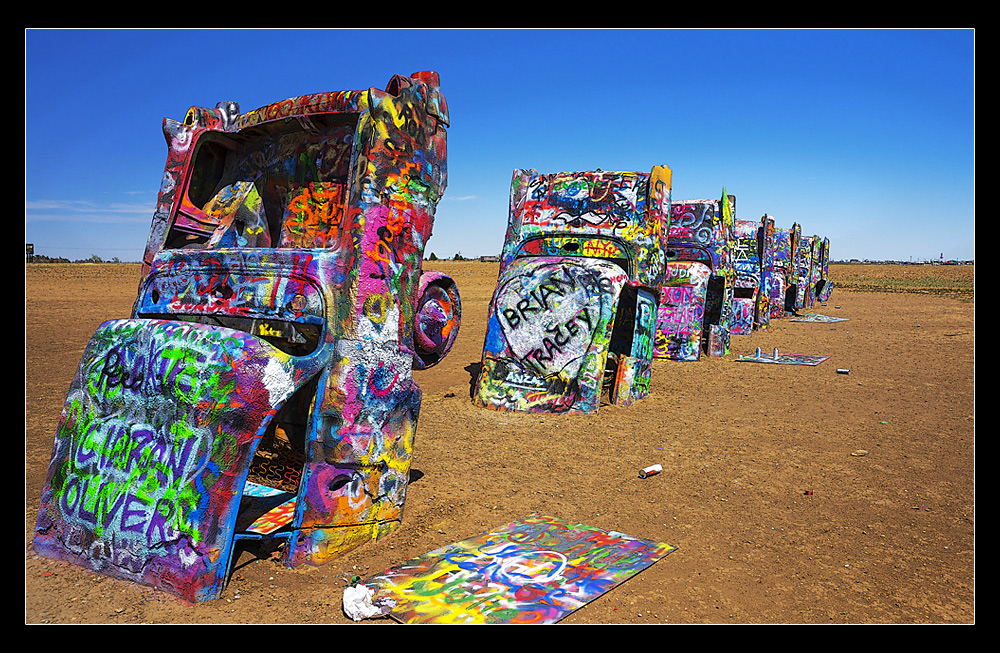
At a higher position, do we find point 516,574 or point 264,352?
point 264,352

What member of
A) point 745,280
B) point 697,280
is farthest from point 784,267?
point 697,280

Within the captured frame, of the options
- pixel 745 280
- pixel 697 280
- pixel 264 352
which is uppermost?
pixel 745 280

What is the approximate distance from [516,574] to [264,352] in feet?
6.19

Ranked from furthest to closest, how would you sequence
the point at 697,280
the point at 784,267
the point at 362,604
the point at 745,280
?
the point at 784,267
the point at 745,280
the point at 697,280
the point at 362,604

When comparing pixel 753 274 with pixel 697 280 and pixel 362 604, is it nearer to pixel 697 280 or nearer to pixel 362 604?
pixel 697 280

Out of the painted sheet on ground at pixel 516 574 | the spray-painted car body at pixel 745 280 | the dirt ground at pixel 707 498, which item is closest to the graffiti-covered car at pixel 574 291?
the dirt ground at pixel 707 498

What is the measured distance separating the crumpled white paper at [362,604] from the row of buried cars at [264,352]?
0.54m

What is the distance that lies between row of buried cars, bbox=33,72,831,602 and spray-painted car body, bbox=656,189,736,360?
326 inches

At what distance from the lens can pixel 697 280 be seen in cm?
1225

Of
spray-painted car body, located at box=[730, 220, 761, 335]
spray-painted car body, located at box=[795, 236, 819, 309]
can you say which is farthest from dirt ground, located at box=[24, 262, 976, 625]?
spray-painted car body, located at box=[795, 236, 819, 309]

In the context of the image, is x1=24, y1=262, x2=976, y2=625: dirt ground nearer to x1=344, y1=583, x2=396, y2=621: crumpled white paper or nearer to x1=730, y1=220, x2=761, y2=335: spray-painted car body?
x1=344, y1=583, x2=396, y2=621: crumpled white paper

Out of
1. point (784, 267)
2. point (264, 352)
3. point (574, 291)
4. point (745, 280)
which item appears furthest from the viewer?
point (784, 267)

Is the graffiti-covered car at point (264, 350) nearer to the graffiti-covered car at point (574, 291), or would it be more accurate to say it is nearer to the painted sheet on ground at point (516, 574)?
the painted sheet on ground at point (516, 574)

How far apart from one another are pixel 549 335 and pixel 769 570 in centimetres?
433
